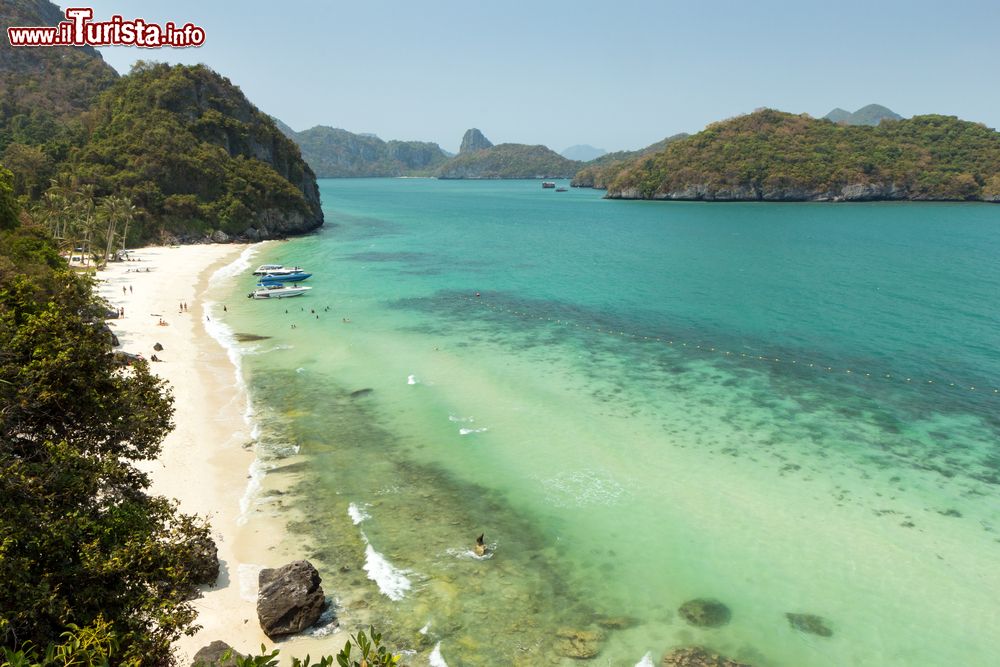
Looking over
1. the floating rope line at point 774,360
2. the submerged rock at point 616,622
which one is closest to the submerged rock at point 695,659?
the submerged rock at point 616,622

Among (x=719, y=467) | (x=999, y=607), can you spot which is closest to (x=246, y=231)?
(x=719, y=467)

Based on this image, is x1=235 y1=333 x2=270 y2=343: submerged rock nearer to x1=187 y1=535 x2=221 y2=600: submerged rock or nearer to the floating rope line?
the floating rope line

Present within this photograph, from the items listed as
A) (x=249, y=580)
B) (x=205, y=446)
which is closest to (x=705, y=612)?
(x=249, y=580)

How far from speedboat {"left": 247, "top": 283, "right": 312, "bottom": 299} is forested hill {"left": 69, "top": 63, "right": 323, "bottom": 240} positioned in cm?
4468

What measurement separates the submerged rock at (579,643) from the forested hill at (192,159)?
101 meters

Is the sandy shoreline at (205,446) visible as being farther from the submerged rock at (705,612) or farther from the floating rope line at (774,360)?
the floating rope line at (774,360)

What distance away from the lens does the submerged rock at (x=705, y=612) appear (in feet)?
60.9

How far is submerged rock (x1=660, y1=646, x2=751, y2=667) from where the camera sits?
16.6 meters

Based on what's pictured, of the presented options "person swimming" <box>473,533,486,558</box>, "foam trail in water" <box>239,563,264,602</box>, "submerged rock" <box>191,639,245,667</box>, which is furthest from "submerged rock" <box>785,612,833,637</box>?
"foam trail in water" <box>239,563,264,602</box>

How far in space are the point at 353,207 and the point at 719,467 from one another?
597 feet

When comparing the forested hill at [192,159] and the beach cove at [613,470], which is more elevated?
the forested hill at [192,159]

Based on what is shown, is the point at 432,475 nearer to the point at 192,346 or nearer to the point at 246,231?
the point at 192,346

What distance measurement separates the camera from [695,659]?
55.2 feet

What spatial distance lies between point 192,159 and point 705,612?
119514mm
